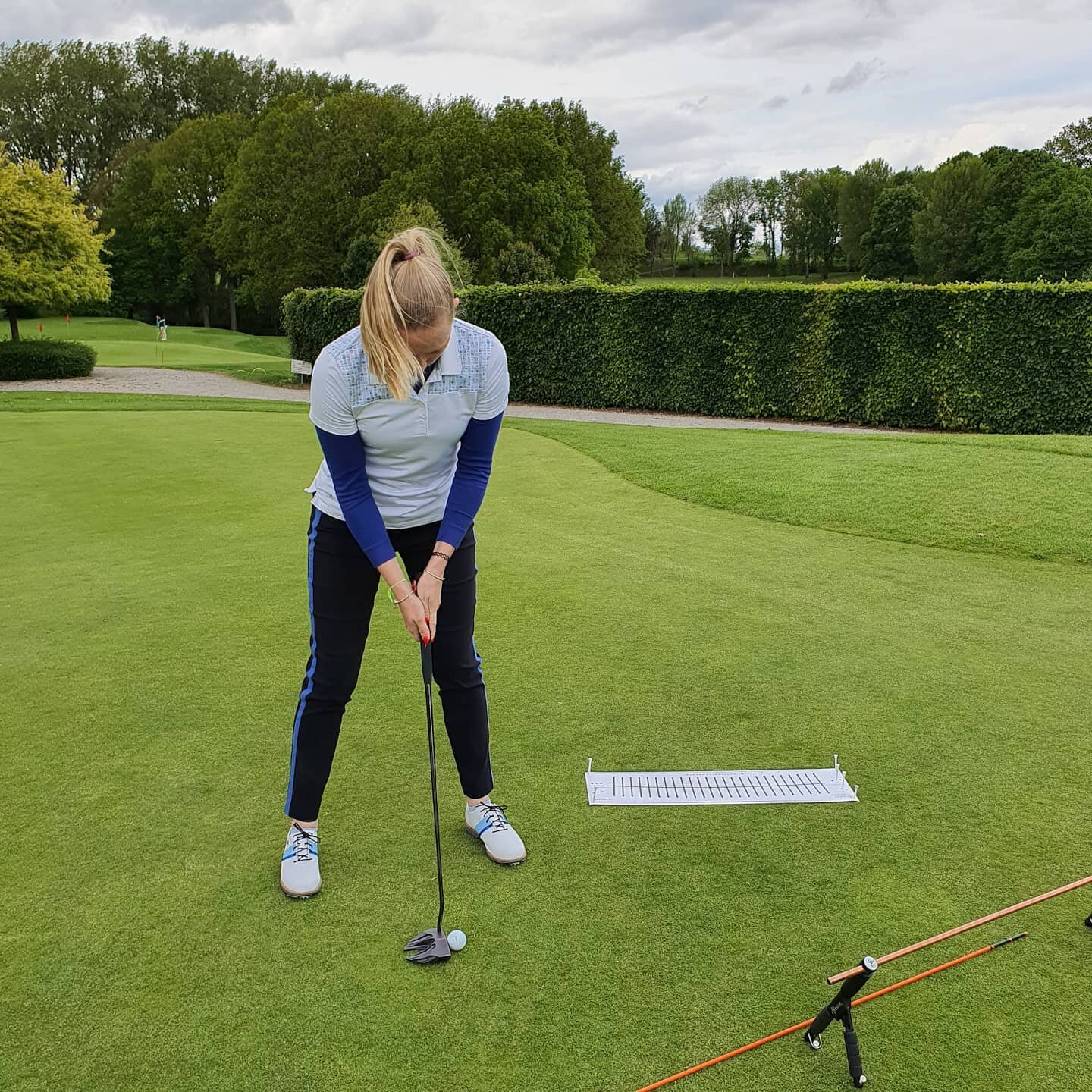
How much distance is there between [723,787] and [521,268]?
80.4 ft

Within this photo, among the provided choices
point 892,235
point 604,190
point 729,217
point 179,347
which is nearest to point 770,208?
point 729,217

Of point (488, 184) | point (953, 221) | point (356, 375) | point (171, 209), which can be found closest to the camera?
point (356, 375)

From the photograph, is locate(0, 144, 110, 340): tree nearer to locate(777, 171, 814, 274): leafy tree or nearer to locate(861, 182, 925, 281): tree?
locate(861, 182, 925, 281): tree

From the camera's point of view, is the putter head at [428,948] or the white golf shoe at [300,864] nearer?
the putter head at [428,948]

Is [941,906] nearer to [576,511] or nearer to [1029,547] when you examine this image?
[1029,547]

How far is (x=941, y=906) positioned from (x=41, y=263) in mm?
25903

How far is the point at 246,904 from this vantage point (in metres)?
2.62

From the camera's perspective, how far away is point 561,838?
2955 mm

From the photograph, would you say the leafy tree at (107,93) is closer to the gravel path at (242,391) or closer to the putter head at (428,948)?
the gravel path at (242,391)

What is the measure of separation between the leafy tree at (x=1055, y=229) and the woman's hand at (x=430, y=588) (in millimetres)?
43768

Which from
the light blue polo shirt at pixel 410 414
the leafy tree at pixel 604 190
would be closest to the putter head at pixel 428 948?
the light blue polo shirt at pixel 410 414

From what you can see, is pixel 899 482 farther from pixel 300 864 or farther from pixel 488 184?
pixel 488 184

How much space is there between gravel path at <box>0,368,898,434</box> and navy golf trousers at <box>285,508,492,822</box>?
38.8ft

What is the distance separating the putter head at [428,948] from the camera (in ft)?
7.68
